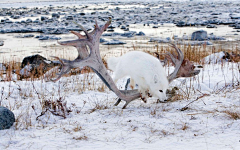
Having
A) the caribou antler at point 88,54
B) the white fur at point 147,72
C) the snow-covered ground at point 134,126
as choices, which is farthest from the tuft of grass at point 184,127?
the caribou antler at point 88,54

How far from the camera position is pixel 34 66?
6.87m

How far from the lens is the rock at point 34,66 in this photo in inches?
254

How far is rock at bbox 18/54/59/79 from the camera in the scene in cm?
646

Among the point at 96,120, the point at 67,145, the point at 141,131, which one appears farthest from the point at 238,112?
the point at 67,145

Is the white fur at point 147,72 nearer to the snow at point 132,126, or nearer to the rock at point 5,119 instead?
the snow at point 132,126

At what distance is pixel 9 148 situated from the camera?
2.58 metres

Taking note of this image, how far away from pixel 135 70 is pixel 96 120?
34.7 inches

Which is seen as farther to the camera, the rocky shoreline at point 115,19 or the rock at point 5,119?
the rocky shoreline at point 115,19

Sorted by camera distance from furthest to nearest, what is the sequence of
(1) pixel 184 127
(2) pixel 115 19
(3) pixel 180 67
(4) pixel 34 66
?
1. (2) pixel 115 19
2. (4) pixel 34 66
3. (3) pixel 180 67
4. (1) pixel 184 127

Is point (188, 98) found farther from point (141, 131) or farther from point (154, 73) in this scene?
point (141, 131)

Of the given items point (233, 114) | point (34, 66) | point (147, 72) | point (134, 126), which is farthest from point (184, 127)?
point (34, 66)

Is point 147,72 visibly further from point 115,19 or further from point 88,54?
point 115,19

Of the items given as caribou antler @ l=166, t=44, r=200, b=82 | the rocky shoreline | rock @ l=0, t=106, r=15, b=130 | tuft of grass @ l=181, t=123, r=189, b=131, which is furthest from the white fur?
the rocky shoreline

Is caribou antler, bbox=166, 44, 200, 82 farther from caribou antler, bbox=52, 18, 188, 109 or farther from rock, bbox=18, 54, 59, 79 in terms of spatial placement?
rock, bbox=18, 54, 59, 79
